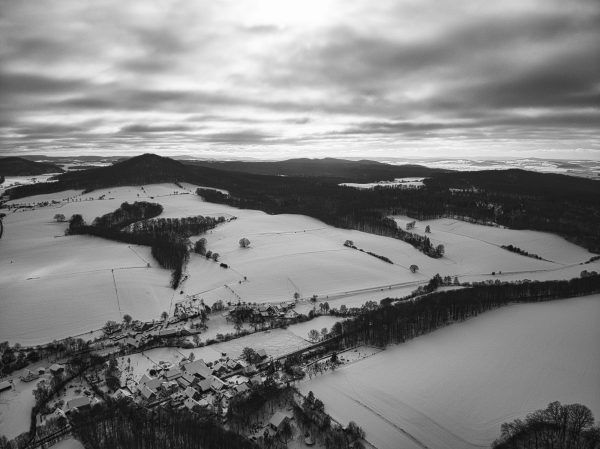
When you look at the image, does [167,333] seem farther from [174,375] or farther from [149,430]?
[149,430]

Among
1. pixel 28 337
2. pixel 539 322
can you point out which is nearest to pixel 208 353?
pixel 28 337

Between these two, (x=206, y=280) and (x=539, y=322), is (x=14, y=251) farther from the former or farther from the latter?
(x=539, y=322)

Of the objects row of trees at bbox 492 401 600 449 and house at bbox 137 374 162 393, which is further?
house at bbox 137 374 162 393

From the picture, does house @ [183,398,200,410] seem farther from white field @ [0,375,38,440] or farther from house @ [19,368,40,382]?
house @ [19,368,40,382]

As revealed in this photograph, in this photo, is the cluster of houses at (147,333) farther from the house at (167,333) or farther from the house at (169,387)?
the house at (169,387)

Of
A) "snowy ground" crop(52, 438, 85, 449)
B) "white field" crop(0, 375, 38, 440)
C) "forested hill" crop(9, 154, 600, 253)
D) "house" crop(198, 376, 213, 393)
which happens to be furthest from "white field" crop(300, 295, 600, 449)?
"forested hill" crop(9, 154, 600, 253)

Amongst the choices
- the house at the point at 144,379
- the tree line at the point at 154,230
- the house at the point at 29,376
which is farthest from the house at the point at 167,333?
the tree line at the point at 154,230

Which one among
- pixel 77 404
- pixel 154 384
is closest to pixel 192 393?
pixel 154 384
